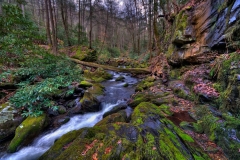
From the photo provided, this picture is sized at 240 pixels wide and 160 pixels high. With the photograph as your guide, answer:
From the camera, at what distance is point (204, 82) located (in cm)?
479

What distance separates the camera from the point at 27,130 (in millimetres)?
4117

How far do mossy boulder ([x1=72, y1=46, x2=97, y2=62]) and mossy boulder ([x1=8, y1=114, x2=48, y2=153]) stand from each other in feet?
30.9

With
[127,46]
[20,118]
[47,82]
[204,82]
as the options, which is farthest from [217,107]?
[127,46]

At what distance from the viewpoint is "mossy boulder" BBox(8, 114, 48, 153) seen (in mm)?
3820

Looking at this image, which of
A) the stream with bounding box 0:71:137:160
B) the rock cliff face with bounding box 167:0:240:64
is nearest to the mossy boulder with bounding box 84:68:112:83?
the stream with bounding box 0:71:137:160

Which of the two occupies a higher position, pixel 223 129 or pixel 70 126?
pixel 223 129

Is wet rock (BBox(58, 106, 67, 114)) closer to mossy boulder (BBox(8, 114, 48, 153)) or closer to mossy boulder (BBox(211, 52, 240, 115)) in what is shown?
mossy boulder (BBox(8, 114, 48, 153))

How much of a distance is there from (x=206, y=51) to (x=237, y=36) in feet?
4.67

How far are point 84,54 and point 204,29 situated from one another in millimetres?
10965

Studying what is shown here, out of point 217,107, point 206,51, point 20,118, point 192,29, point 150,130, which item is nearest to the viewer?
point 150,130

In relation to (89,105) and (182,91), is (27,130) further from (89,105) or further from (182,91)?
(182,91)

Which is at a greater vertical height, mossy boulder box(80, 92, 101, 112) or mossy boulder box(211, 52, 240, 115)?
mossy boulder box(211, 52, 240, 115)

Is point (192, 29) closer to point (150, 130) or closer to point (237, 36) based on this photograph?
point (237, 36)

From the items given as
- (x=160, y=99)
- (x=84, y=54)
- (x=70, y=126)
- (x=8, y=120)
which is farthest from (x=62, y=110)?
(x=84, y=54)
